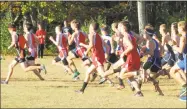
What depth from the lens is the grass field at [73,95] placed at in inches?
410

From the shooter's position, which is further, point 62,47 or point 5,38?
point 5,38

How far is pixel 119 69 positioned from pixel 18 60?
3367 mm

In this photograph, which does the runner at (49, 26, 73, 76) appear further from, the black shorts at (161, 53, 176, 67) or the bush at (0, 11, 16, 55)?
the bush at (0, 11, 16, 55)

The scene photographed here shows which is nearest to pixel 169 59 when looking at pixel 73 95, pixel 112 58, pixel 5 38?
pixel 112 58

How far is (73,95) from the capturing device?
12.0m

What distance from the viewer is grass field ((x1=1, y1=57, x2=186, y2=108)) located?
34.2ft

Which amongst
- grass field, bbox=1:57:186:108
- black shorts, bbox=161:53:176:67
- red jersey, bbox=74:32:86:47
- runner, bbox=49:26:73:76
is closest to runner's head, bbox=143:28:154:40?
grass field, bbox=1:57:186:108

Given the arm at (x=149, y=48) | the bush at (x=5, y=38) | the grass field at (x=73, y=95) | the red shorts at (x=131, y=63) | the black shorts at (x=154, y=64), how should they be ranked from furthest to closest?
the bush at (x=5, y=38), the black shorts at (x=154, y=64), the arm at (x=149, y=48), the red shorts at (x=131, y=63), the grass field at (x=73, y=95)

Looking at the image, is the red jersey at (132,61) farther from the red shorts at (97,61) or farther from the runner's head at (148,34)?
the red shorts at (97,61)

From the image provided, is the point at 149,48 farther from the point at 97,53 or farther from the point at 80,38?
the point at 80,38

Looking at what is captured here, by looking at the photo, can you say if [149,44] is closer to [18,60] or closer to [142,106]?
[142,106]

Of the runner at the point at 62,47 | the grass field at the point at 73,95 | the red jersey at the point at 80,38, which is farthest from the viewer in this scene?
the runner at the point at 62,47

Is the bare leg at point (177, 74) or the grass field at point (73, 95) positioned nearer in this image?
the grass field at point (73, 95)

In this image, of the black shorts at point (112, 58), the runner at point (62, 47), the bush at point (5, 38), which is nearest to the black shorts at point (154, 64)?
the black shorts at point (112, 58)
